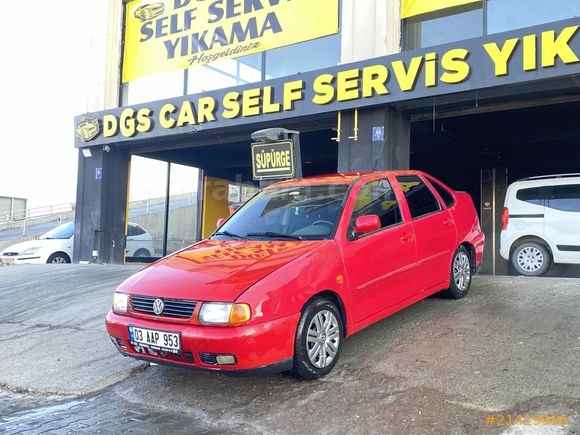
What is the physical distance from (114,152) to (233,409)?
435 inches

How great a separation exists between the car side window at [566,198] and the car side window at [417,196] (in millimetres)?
4507

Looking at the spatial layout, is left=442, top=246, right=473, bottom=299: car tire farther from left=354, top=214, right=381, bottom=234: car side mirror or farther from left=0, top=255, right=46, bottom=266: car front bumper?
left=0, top=255, right=46, bottom=266: car front bumper

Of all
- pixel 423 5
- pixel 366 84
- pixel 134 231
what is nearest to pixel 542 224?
pixel 366 84

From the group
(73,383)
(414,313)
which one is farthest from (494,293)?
(73,383)

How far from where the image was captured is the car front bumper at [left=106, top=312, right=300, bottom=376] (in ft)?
11.0

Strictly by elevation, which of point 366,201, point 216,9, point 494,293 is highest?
point 216,9

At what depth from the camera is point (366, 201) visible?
4.64 m

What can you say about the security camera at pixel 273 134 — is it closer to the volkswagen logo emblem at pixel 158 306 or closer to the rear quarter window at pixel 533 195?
the volkswagen logo emblem at pixel 158 306

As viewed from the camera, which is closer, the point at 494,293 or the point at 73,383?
the point at 73,383

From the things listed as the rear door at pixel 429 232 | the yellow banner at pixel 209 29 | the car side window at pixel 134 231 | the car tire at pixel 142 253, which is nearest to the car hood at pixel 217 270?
the rear door at pixel 429 232

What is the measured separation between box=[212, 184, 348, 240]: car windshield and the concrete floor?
1173 millimetres

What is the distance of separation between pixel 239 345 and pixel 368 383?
1.12 m

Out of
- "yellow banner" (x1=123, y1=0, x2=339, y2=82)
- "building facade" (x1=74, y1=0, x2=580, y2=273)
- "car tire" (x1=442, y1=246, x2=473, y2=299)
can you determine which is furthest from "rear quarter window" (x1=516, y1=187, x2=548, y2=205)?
"yellow banner" (x1=123, y1=0, x2=339, y2=82)

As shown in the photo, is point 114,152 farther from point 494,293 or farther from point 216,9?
point 494,293
